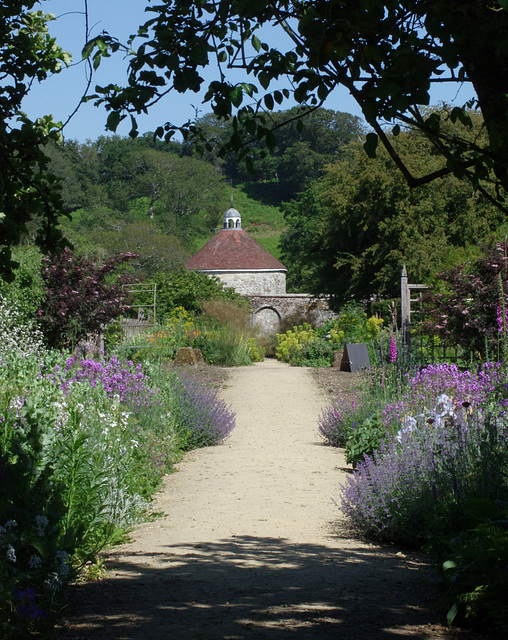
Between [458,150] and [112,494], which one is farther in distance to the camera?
[112,494]

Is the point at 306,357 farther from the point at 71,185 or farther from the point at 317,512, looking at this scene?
the point at 71,185

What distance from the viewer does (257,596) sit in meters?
3.26

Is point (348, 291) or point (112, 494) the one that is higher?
point (348, 291)

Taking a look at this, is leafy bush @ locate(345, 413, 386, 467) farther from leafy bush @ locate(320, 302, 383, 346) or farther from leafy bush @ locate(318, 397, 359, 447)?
leafy bush @ locate(320, 302, 383, 346)

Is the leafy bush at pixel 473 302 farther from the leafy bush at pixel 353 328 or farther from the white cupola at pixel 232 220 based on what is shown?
the white cupola at pixel 232 220

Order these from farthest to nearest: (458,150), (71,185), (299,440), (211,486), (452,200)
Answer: (71,185), (452,200), (299,440), (211,486), (458,150)

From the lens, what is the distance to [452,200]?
2008 cm

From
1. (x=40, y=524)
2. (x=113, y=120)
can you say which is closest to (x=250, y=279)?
(x=40, y=524)

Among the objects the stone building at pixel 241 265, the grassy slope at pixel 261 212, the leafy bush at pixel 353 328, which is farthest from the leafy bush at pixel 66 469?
the grassy slope at pixel 261 212

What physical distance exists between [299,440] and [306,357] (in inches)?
386

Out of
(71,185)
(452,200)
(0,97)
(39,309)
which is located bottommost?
(39,309)

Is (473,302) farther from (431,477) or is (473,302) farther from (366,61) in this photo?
(366,61)

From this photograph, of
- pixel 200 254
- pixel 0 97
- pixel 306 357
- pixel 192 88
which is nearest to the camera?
pixel 192 88

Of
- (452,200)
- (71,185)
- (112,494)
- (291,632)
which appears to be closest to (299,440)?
(112,494)
